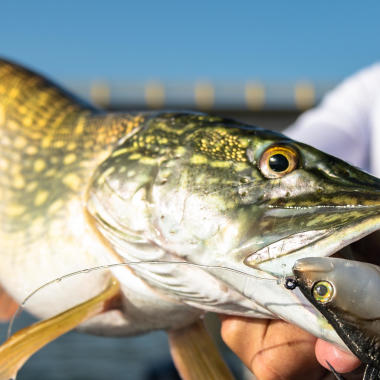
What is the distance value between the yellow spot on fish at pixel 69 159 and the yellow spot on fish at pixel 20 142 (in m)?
0.25

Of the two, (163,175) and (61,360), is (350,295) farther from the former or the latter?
(61,360)

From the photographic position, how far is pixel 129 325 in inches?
85.5

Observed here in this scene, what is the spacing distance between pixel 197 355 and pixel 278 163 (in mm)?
858

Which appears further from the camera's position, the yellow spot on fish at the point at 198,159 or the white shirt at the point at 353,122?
the white shirt at the point at 353,122

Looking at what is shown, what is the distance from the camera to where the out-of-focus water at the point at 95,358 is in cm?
1208

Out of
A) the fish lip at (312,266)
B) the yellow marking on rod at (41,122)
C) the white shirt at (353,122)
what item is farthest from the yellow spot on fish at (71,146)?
the white shirt at (353,122)

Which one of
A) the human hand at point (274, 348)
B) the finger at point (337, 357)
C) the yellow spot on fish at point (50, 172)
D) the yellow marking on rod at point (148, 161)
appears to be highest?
the yellow marking on rod at point (148, 161)

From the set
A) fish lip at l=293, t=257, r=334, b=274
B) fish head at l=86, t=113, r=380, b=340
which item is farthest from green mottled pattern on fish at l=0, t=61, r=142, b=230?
fish lip at l=293, t=257, r=334, b=274

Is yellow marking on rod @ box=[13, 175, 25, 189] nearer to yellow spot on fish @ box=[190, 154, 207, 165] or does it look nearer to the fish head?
A: the fish head

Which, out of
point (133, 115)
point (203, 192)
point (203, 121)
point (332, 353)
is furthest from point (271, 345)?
point (133, 115)

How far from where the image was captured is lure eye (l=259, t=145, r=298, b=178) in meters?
1.74

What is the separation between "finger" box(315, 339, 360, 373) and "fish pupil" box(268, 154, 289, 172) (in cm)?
49

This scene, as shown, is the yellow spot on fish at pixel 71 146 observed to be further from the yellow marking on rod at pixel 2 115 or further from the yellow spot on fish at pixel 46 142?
the yellow marking on rod at pixel 2 115

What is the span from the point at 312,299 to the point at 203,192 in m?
0.54
